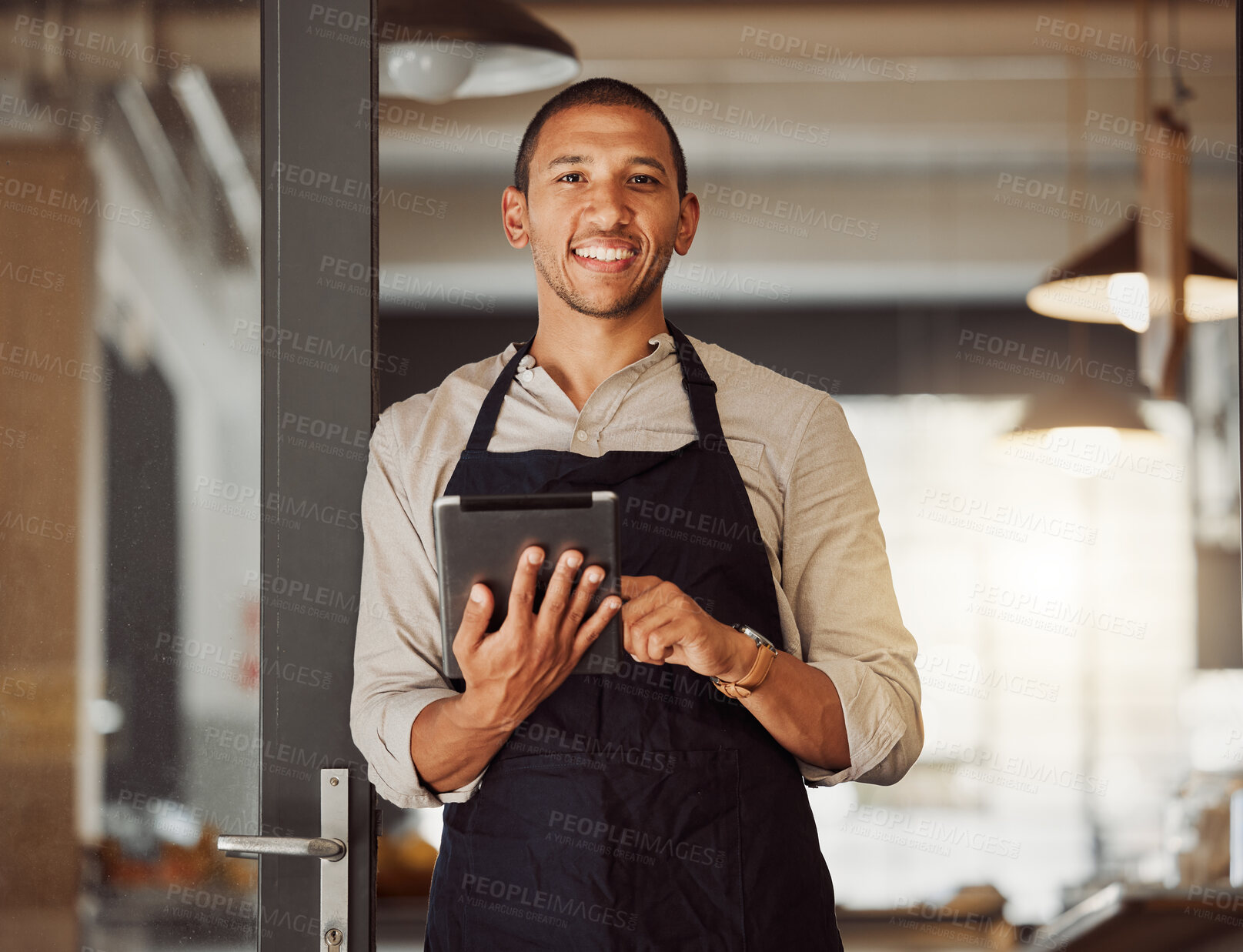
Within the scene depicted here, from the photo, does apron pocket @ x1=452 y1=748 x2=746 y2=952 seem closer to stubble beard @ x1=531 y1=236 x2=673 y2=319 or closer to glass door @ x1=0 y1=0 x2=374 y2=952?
glass door @ x1=0 y1=0 x2=374 y2=952

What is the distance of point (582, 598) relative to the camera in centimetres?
90

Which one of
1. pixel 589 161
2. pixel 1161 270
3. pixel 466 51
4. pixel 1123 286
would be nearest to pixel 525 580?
pixel 589 161

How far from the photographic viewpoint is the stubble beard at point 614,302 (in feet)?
3.81

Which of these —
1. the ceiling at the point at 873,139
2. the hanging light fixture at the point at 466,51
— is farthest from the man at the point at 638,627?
the ceiling at the point at 873,139

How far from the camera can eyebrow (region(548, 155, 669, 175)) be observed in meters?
1.15

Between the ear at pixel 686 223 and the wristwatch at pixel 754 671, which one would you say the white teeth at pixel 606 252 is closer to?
the ear at pixel 686 223

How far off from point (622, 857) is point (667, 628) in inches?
9.1

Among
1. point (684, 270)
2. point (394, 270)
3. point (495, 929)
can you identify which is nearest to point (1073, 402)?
point (394, 270)

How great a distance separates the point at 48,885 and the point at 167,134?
2.54 feet

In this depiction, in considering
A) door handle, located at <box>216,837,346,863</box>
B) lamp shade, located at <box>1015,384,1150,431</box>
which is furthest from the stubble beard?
lamp shade, located at <box>1015,384,1150,431</box>

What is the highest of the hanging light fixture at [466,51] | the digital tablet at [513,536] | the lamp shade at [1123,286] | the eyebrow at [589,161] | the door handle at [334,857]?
the hanging light fixture at [466,51]

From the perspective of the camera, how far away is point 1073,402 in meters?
2.44

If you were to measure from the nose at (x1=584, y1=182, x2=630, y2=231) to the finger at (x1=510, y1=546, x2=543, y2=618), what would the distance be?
38 centimetres

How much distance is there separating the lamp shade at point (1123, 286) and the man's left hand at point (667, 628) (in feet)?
4.17
